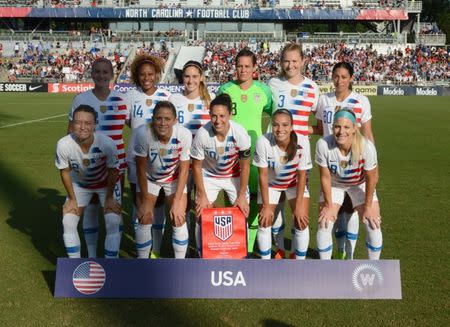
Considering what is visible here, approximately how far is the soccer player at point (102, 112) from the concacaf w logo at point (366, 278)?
8.31 ft

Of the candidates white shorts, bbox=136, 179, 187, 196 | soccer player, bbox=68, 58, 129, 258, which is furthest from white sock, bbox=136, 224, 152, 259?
soccer player, bbox=68, 58, 129, 258

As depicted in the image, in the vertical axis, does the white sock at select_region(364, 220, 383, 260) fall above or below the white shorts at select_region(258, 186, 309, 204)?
below

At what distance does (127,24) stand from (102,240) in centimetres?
5026

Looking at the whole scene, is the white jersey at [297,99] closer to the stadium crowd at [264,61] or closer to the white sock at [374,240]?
the white sock at [374,240]

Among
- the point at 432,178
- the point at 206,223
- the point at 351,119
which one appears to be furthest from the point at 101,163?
the point at 432,178

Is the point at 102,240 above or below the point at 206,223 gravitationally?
below

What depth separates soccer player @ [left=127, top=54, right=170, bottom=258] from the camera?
607cm

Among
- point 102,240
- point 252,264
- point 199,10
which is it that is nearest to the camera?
point 252,264

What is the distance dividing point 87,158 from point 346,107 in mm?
2804

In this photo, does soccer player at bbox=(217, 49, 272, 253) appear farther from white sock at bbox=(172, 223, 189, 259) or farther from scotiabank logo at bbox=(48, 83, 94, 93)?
scotiabank logo at bbox=(48, 83, 94, 93)

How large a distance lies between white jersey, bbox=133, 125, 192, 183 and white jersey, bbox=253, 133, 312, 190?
2.34ft

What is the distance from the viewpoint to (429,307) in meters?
4.88

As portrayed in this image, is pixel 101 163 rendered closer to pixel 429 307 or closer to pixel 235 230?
pixel 235 230

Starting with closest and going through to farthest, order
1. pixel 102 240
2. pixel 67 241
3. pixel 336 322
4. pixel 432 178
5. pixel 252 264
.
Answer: pixel 336 322 < pixel 252 264 < pixel 67 241 < pixel 102 240 < pixel 432 178
